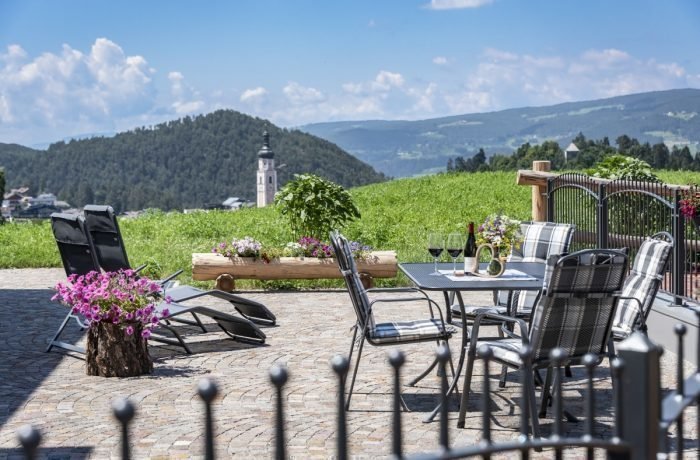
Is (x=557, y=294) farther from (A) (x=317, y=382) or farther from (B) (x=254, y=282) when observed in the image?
(B) (x=254, y=282)

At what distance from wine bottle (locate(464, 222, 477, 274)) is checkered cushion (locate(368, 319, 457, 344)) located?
71 centimetres

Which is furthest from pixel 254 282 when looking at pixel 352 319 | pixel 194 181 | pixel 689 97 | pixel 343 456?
pixel 689 97

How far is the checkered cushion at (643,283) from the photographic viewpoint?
5.94 metres

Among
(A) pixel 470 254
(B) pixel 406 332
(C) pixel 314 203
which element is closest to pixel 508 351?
(B) pixel 406 332

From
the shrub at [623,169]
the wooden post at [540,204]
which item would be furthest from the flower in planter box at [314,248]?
the shrub at [623,169]

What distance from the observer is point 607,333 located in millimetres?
5355

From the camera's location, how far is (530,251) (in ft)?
25.7

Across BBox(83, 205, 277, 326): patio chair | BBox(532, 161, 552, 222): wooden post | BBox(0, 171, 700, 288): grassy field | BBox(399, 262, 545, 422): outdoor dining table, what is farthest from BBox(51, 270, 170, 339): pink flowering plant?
BBox(532, 161, 552, 222): wooden post

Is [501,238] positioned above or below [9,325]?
above

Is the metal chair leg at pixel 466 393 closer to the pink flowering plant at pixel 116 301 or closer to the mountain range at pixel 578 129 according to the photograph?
the pink flowering plant at pixel 116 301

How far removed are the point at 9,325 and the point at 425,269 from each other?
189 inches

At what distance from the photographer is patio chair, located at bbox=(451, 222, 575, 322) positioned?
23.9 ft

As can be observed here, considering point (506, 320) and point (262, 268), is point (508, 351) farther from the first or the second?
point (262, 268)

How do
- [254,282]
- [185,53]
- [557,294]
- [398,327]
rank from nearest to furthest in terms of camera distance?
1. [557,294]
2. [398,327]
3. [254,282]
4. [185,53]
